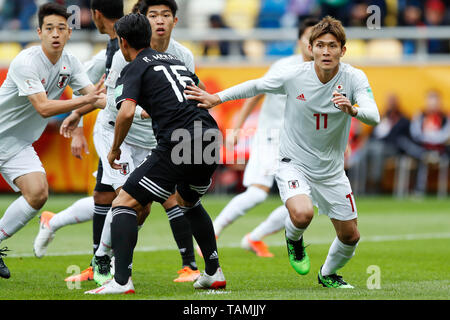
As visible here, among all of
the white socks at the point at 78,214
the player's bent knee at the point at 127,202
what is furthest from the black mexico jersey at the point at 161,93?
the white socks at the point at 78,214

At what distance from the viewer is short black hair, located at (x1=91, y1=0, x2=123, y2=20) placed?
787 centimetres

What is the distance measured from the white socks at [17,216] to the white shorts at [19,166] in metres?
0.23

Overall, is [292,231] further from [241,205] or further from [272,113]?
[272,113]

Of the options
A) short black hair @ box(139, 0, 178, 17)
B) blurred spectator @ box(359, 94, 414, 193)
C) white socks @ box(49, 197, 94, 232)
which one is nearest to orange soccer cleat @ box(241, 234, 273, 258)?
white socks @ box(49, 197, 94, 232)

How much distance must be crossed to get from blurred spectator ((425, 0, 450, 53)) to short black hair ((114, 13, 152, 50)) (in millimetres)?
14208

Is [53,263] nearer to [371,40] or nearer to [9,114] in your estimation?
[9,114]

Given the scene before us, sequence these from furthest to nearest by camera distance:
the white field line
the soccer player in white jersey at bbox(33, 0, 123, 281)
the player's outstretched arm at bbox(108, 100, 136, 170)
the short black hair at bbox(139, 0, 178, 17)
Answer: the white field line < the soccer player in white jersey at bbox(33, 0, 123, 281) < the short black hair at bbox(139, 0, 178, 17) < the player's outstretched arm at bbox(108, 100, 136, 170)

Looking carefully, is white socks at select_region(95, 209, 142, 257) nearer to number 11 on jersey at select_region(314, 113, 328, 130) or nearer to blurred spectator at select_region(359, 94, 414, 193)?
number 11 on jersey at select_region(314, 113, 328, 130)

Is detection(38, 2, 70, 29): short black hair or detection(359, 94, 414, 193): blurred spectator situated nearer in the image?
detection(38, 2, 70, 29): short black hair

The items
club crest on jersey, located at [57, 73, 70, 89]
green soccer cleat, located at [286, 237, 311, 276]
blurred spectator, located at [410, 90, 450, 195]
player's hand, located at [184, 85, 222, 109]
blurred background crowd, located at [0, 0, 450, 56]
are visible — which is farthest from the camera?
blurred background crowd, located at [0, 0, 450, 56]

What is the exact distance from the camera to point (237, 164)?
60.7 feet

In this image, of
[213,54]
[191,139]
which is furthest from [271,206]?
[191,139]

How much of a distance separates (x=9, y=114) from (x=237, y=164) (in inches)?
436
